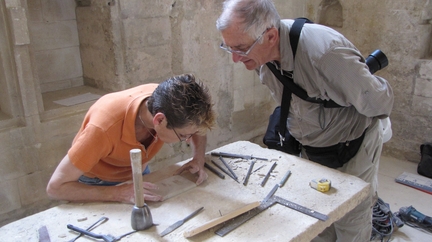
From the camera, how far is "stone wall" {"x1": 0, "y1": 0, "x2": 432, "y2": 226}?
8.63 feet

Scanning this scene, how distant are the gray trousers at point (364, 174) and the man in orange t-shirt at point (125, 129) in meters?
0.98

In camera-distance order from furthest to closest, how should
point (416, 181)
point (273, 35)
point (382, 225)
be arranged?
point (416, 181) → point (382, 225) → point (273, 35)

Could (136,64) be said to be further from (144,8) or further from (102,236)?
A: (102,236)

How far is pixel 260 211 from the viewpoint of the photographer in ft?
5.28

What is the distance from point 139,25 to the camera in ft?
9.95

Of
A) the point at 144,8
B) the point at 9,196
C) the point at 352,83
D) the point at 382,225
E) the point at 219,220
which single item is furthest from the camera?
the point at 144,8

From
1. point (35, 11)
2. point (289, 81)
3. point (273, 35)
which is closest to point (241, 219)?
point (289, 81)

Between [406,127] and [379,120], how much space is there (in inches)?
91.9

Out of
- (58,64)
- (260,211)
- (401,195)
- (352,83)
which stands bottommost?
(401,195)

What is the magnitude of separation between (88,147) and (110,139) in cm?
10

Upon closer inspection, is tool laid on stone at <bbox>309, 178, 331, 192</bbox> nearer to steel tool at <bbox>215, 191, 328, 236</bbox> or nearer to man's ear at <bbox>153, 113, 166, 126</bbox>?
steel tool at <bbox>215, 191, 328, 236</bbox>

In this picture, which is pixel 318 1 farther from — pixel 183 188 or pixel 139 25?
pixel 183 188

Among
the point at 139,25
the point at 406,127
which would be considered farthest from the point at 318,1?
the point at 139,25

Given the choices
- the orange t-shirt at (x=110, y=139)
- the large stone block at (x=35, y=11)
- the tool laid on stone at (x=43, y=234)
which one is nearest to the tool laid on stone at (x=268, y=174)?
the orange t-shirt at (x=110, y=139)
